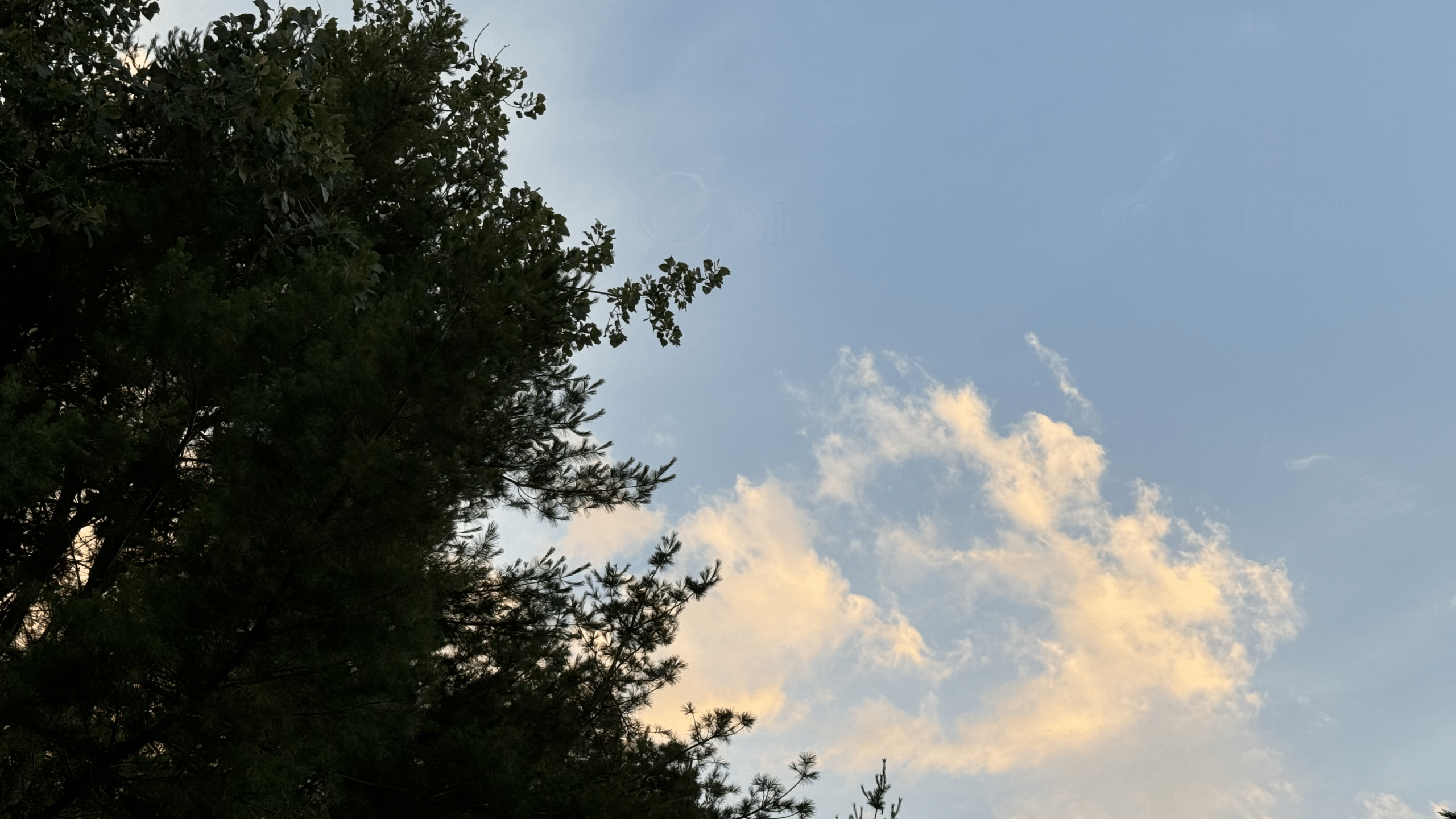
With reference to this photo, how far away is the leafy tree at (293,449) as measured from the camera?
6.58m

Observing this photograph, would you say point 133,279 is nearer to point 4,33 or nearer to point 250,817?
point 4,33

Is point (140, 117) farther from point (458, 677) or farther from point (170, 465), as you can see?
point (458, 677)

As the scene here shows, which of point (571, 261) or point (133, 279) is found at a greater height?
point (571, 261)

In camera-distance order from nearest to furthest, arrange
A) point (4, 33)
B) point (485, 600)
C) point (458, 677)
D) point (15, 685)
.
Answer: point (15, 685) → point (4, 33) → point (458, 677) → point (485, 600)

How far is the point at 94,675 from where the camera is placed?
6.39m

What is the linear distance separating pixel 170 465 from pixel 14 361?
2089 millimetres

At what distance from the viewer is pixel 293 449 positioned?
267 inches

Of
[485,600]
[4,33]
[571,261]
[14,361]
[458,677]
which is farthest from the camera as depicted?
[571,261]

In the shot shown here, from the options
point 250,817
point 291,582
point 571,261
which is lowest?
point 250,817

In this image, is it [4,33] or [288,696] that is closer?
[288,696]

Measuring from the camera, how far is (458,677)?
10156 mm

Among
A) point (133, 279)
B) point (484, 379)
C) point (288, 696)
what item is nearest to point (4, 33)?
point (133, 279)

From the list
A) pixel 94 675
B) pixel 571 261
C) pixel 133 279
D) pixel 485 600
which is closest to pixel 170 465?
pixel 133 279

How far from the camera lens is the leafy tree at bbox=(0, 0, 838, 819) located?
6578 millimetres
